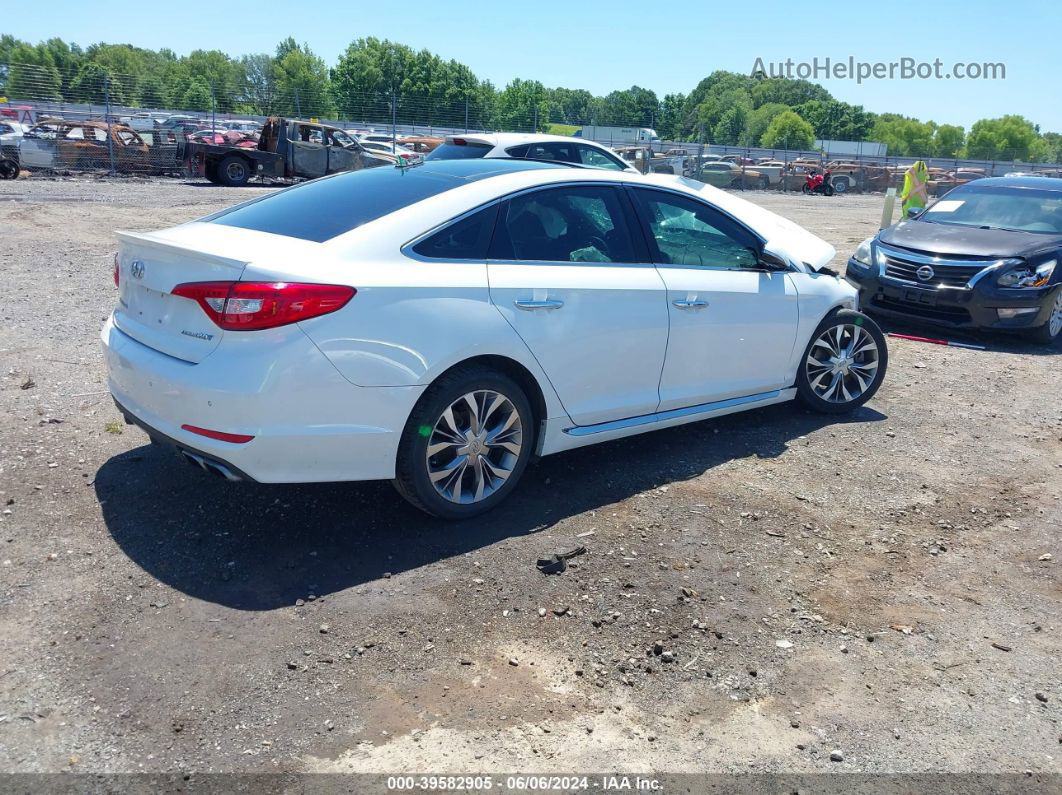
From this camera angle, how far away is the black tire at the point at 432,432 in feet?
13.4

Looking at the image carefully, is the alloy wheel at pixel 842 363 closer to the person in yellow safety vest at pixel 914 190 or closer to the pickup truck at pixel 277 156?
the person in yellow safety vest at pixel 914 190

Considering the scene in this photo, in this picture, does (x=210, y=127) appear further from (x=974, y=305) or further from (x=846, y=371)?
(x=846, y=371)

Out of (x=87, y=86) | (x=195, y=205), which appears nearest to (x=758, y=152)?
(x=87, y=86)

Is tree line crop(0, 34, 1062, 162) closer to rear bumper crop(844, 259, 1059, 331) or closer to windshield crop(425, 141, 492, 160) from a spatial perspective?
windshield crop(425, 141, 492, 160)

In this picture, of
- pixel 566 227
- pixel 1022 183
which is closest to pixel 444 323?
pixel 566 227

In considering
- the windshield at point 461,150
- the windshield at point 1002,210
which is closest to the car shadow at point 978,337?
the windshield at point 1002,210

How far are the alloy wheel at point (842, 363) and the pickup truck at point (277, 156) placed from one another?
68.3 ft

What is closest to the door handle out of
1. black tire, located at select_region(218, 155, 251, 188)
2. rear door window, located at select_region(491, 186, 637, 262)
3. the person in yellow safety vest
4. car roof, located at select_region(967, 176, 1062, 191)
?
rear door window, located at select_region(491, 186, 637, 262)

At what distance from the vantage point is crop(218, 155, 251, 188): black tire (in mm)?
25156

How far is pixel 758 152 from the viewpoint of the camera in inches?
2355

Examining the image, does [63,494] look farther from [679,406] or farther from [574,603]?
[679,406]

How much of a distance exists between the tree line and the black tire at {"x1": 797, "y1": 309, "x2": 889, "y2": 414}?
94.8ft

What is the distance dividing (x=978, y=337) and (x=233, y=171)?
21037 millimetres

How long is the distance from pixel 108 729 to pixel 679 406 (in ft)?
10.8
